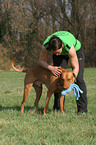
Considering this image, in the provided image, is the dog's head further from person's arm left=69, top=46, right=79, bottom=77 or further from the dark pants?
the dark pants

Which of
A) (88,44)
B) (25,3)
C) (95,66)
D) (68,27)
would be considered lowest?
(95,66)

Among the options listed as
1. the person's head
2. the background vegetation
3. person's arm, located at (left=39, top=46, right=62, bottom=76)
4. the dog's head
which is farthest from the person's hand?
the background vegetation

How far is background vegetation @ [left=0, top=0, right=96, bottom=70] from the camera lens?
23.4 meters

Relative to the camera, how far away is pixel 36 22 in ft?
78.3

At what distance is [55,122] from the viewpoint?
12.5 feet

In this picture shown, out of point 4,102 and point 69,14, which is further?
point 69,14

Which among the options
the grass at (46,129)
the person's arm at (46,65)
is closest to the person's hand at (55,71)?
the person's arm at (46,65)

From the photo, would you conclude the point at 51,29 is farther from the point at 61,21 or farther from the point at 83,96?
the point at 83,96

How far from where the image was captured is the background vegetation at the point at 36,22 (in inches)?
922

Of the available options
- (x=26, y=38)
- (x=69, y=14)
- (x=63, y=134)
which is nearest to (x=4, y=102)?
(x=63, y=134)

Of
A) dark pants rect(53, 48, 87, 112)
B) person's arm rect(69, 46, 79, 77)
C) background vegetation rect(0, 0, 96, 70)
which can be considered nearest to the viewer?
person's arm rect(69, 46, 79, 77)

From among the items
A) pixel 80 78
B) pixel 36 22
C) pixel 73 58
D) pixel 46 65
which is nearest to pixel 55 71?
pixel 46 65

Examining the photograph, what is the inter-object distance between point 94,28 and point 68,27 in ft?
Result: 9.98

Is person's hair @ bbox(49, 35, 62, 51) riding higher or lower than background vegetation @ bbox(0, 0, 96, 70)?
lower
